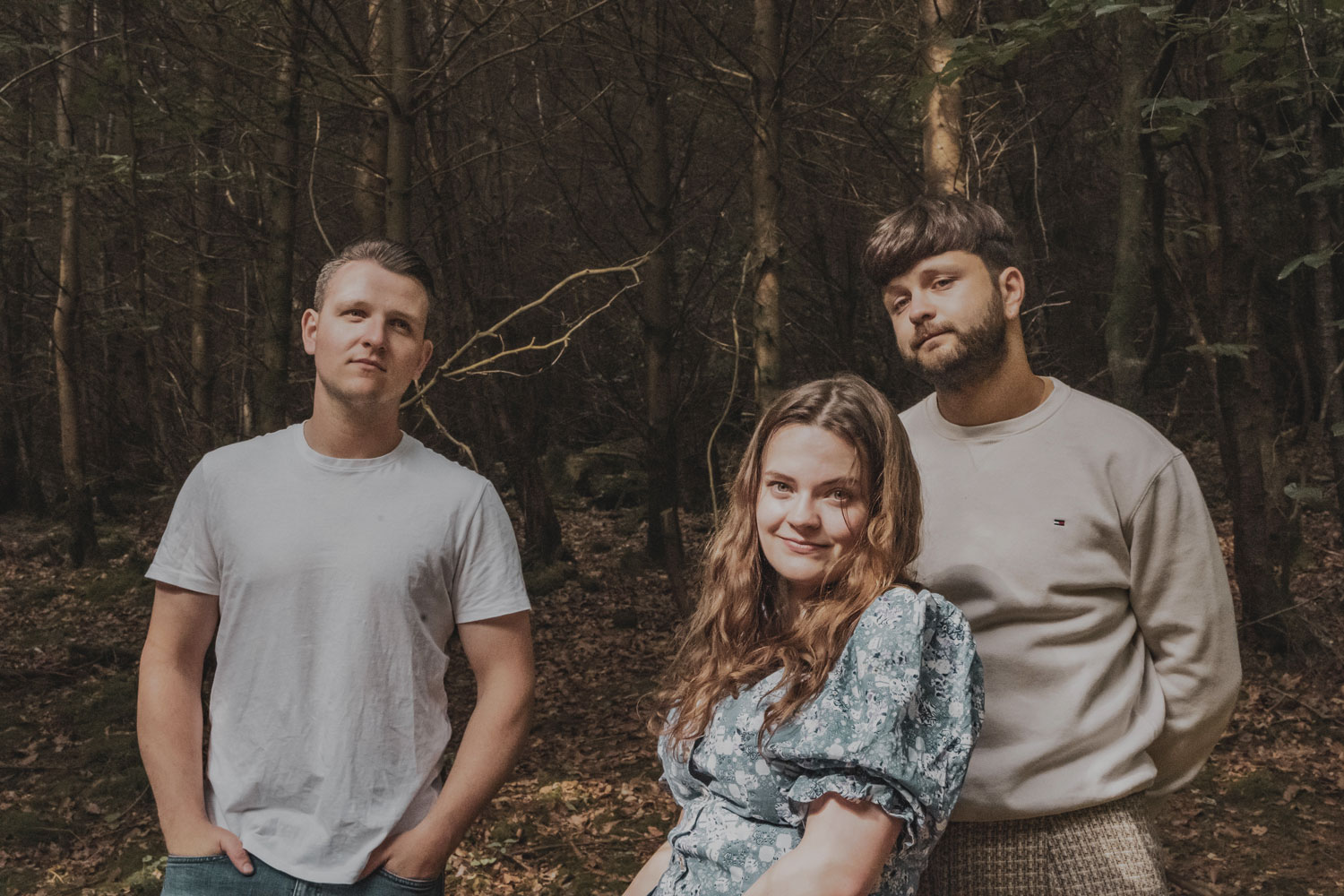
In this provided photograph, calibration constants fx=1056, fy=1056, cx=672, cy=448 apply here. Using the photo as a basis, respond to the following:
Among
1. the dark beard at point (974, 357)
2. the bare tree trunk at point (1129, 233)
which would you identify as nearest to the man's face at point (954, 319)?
the dark beard at point (974, 357)

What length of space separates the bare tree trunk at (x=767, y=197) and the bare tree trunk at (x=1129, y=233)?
5.81 feet

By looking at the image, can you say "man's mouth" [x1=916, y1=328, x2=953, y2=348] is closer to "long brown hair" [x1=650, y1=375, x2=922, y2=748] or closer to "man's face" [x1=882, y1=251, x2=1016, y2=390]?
"man's face" [x1=882, y1=251, x2=1016, y2=390]

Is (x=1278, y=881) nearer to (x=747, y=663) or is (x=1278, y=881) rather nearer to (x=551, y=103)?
(x=747, y=663)

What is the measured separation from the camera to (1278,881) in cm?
507

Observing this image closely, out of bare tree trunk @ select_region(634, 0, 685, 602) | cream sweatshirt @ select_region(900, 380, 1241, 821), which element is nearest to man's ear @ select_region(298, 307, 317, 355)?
cream sweatshirt @ select_region(900, 380, 1241, 821)

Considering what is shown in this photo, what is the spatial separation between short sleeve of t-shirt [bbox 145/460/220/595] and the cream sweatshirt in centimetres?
157

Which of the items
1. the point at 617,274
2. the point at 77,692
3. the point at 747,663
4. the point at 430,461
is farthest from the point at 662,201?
the point at 747,663

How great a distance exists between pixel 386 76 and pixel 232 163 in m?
5.84

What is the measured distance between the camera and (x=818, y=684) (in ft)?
5.82

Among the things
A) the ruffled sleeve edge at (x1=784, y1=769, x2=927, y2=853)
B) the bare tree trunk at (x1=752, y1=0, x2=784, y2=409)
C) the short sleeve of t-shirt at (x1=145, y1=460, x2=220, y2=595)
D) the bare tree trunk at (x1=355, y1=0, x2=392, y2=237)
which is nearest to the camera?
the ruffled sleeve edge at (x1=784, y1=769, x2=927, y2=853)

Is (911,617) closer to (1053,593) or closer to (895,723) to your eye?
(895,723)

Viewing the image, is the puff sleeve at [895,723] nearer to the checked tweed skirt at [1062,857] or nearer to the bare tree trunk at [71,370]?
the checked tweed skirt at [1062,857]

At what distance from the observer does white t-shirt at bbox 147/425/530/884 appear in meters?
2.24

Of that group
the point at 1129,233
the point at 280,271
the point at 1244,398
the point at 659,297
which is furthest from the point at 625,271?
the point at 1129,233
